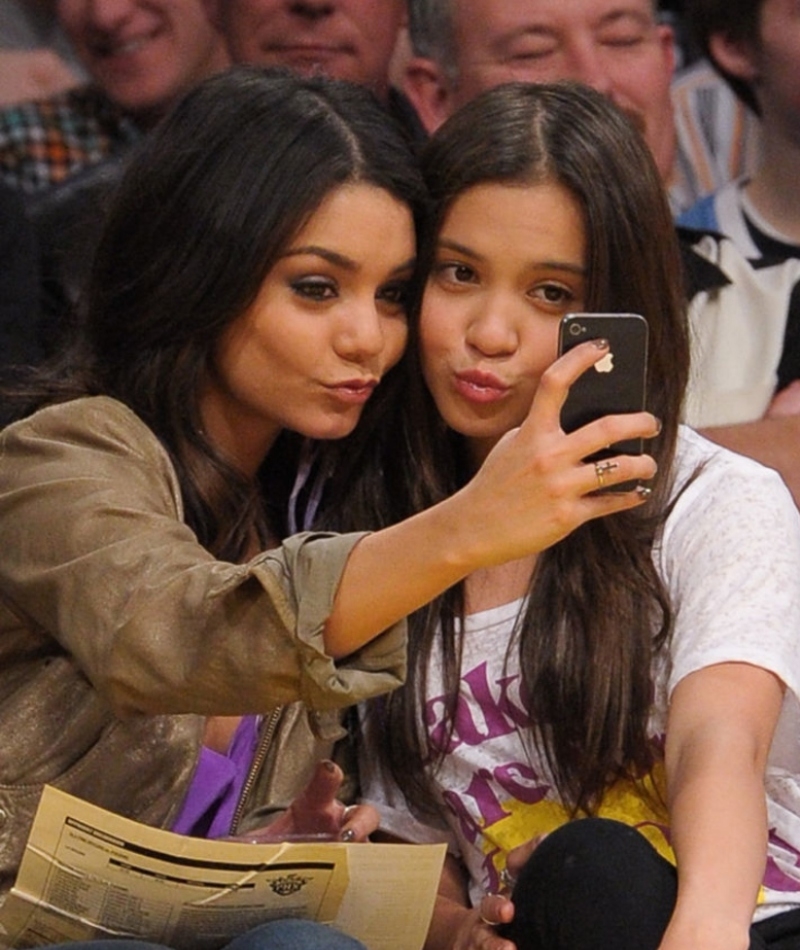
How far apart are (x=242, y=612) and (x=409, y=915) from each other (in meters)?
0.37

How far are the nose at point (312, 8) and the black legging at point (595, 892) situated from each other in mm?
1397

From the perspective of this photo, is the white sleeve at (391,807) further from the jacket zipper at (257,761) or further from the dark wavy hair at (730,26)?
the dark wavy hair at (730,26)

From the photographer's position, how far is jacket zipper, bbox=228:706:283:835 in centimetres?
168

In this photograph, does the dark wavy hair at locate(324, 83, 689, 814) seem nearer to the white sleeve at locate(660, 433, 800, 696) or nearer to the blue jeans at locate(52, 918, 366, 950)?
the white sleeve at locate(660, 433, 800, 696)

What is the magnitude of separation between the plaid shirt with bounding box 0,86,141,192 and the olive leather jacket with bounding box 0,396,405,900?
1.21m

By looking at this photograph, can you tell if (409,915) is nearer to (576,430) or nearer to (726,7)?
(576,430)

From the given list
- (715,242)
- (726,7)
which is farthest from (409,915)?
(726,7)

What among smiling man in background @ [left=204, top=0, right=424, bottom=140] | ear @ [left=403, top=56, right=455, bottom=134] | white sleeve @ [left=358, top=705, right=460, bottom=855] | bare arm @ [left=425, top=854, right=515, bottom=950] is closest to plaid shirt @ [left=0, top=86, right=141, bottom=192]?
smiling man in background @ [left=204, top=0, right=424, bottom=140]

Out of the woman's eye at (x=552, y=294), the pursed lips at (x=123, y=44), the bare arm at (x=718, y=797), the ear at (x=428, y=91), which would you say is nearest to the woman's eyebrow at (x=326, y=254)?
the woman's eye at (x=552, y=294)

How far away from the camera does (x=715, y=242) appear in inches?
89.8

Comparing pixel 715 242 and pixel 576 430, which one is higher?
pixel 576 430

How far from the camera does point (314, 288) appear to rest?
1678 millimetres

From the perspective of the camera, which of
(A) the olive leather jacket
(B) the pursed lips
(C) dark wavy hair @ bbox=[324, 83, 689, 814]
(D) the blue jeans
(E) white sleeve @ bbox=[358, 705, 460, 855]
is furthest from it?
(B) the pursed lips

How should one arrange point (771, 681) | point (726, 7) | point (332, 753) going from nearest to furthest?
point (771, 681)
point (332, 753)
point (726, 7)
